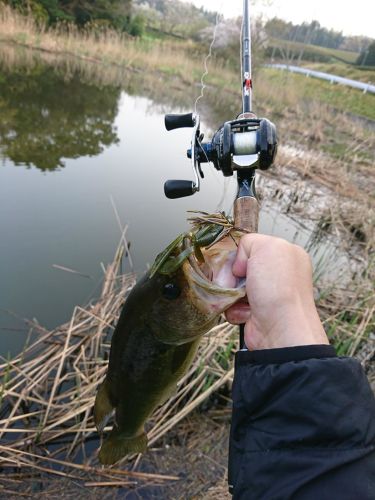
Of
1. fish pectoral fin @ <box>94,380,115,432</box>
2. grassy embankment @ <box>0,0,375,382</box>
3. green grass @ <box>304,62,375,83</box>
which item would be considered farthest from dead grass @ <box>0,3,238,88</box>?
fish pectoral fin @ <box>94,380,115,432</box>

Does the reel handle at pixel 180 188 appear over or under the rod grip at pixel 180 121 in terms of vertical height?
under

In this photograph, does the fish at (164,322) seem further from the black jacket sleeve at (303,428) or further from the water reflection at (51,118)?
the water reflection at (51,118)

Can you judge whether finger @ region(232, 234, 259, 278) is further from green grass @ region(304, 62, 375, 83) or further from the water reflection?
green grass @ region(304, 62, 375, 83)

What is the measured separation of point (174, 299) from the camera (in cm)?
158

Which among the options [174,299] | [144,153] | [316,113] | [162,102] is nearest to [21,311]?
[174,299]

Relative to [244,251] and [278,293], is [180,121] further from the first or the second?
[278,293]

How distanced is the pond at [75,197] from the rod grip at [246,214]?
252cm

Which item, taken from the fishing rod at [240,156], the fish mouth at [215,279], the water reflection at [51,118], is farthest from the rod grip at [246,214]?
the water reflection at [51,118]

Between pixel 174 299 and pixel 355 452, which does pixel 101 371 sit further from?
pixel 355 452

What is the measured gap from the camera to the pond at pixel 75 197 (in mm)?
4109

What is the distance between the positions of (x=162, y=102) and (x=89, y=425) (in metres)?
12.6

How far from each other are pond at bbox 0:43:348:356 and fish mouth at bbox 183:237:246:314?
7.94ft

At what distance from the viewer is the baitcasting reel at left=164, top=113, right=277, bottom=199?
171cm

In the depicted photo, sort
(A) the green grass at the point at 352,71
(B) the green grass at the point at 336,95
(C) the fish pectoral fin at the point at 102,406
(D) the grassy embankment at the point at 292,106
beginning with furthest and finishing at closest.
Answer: (A) the green grass at the point at 352,71 → (B) the green grass at the point at 336,95 → (D) the grassy embankment at the point at 292,106 → (C) the fish pectoral fin at the point at 102,406
